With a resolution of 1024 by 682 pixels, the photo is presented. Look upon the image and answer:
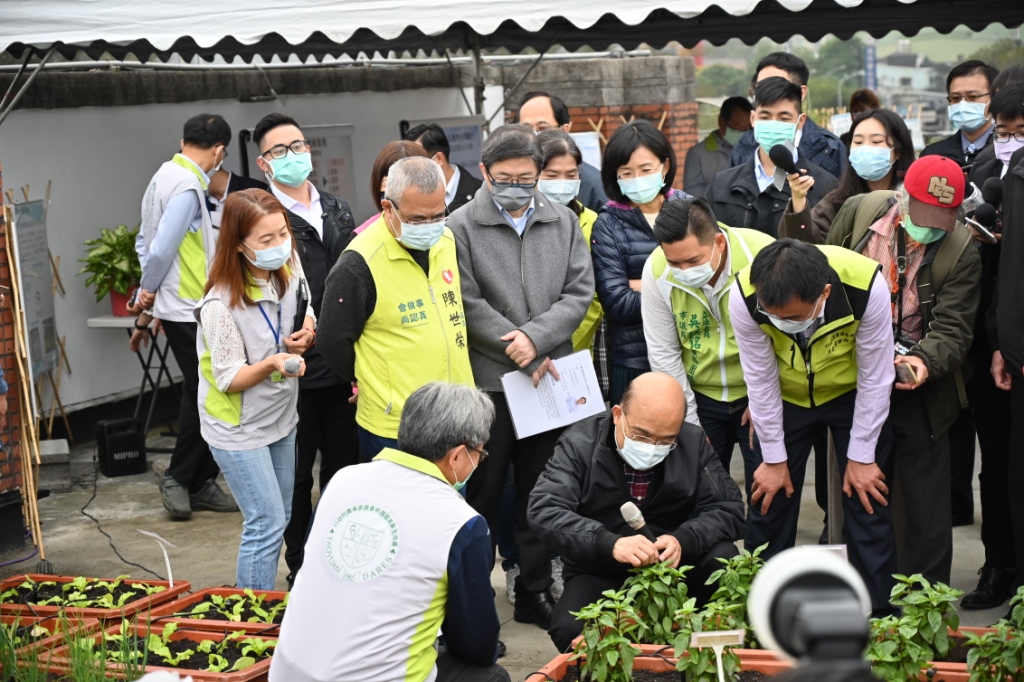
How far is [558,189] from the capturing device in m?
5.21

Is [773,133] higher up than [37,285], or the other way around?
[773,133]

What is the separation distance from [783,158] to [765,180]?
35 centimetres

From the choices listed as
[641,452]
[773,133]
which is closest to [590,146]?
[773,133]

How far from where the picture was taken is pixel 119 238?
779cm

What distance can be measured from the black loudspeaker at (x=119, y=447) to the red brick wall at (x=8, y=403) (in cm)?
182

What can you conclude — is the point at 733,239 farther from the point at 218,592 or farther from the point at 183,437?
the point at 183,437

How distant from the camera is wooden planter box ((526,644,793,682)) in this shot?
3490 millimetres

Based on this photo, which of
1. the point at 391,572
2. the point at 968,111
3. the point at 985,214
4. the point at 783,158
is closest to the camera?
the point at 391,572

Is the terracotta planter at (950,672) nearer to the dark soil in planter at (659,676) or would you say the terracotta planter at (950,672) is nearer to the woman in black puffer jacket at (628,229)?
the dark soil in planter at (659,676)

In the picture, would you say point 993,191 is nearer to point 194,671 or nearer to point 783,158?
Result: point 783,158

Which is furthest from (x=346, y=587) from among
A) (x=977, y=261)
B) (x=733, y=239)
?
(x=977, y=261)

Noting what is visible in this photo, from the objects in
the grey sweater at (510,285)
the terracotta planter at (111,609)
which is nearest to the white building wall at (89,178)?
the terracotta planter at (111,609)

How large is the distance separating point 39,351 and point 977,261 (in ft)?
18.2

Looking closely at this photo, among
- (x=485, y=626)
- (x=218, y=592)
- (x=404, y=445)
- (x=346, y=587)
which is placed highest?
(x=404, y=445)
